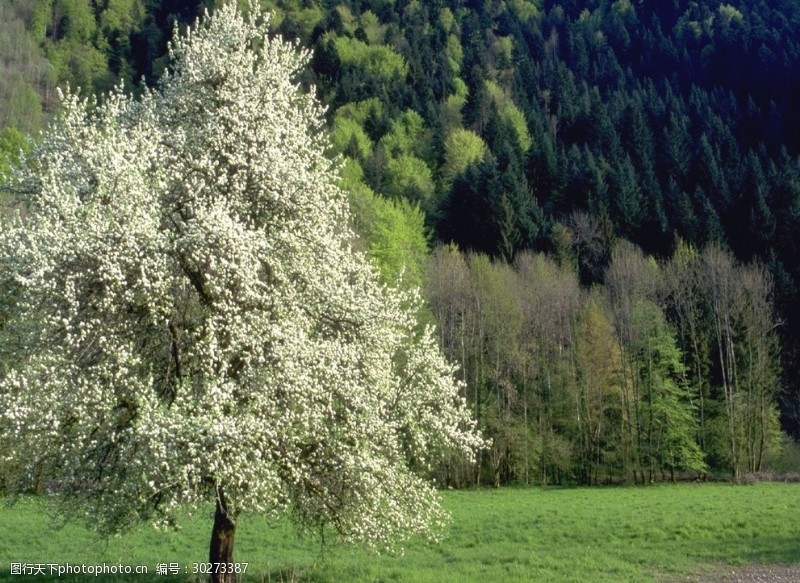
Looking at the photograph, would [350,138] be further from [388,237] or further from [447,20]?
[447,20]

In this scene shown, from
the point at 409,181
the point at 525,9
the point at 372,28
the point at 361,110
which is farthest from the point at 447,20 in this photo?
the point at 409,181

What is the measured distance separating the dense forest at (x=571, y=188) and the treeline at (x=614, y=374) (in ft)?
0.67

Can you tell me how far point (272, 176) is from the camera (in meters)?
16.5

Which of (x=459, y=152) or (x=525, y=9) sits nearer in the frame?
(x=459, y=152)

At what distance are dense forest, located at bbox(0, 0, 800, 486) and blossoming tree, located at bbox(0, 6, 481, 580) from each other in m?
3.08

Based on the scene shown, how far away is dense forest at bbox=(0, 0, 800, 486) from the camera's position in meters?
61.3

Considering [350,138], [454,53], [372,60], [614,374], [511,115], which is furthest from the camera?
[454,53]

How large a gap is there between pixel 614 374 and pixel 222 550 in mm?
51034

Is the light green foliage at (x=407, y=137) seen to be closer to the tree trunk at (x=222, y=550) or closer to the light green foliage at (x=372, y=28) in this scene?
the light green foliage at (x=372, y=28)

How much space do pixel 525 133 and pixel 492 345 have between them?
67108 millimetres

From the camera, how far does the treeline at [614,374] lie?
59.4 metres

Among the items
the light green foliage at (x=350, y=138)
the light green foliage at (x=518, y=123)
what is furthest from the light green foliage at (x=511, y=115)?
the light green foliage at (x=350, y=138)

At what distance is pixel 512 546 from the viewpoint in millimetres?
26203

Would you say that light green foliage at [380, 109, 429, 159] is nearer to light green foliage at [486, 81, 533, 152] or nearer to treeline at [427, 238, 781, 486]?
light green foliage at [486, 81, 533, 152]
